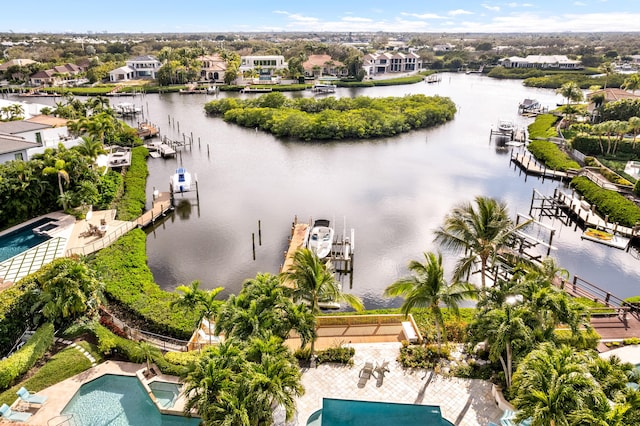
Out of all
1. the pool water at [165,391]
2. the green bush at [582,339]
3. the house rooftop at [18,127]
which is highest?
the house rooftop at [18,127]

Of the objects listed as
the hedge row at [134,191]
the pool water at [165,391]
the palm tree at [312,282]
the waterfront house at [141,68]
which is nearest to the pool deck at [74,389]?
the pool water at [165,391]

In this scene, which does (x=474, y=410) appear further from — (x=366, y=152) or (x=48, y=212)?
(x=366, y=152)

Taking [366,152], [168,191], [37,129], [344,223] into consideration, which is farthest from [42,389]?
[366,152]

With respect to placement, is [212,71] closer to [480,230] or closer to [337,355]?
[480,230]

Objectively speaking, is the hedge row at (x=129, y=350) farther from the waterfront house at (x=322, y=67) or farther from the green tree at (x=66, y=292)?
the waterfront house at (x=322, y=67)

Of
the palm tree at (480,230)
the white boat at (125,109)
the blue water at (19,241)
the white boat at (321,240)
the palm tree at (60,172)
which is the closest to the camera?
the palm tree at (480,230)

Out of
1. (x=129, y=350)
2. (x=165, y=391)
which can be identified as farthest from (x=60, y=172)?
(x=165, y=391)

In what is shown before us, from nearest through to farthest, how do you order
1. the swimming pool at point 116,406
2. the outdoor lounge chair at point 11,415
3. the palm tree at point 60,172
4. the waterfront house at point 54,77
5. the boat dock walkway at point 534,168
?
the outdoor lounge chair at point 11,415, the swimming pool at point 116,406, the palm tree at point 60,172, the boat dock walkway at point 534,168, the waterfront house at point 54,77
